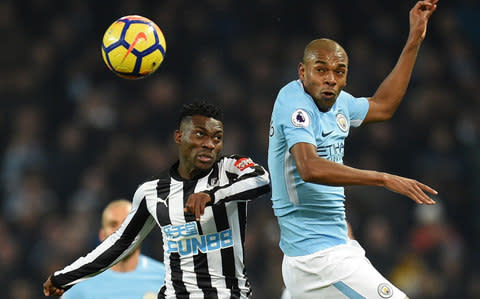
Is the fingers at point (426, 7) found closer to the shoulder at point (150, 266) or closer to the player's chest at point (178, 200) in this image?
the player's chest at point (178, 200)

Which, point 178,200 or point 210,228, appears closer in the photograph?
point 210,228

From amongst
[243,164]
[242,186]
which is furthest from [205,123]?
[242,186]

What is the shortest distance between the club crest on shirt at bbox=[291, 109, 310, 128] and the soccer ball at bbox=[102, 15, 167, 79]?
1.28 metres

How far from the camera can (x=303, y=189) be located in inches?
152

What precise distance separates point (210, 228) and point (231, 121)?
5.40 meters

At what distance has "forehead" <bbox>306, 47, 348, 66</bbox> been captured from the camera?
387cm

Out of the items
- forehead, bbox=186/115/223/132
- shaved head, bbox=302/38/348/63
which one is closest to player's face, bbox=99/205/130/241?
forehead, bbox=186/115/223/132

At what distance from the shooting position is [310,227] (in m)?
3.85

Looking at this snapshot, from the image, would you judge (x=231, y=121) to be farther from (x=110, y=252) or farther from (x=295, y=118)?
(x=295, y=118)

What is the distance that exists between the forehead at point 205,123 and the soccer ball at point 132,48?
0.60 meters

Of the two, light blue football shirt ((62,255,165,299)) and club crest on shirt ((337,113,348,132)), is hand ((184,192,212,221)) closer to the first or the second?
club crest on shirt ((337,113,348,132))

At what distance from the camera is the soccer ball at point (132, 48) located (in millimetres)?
4602

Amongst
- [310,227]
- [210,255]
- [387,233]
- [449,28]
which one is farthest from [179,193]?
[449,28]

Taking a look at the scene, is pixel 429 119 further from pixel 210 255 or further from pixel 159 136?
pixel 210 255
